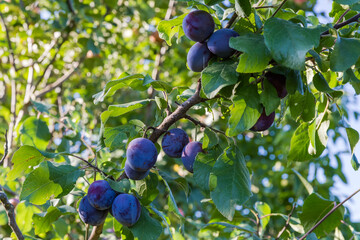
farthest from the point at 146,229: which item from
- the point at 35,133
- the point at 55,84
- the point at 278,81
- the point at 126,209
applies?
the point at 55,84

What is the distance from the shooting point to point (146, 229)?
0.86 metres

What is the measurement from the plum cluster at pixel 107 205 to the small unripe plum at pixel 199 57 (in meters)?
0.30

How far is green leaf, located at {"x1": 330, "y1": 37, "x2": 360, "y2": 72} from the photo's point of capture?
66 cm

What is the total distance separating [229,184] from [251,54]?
24 cm

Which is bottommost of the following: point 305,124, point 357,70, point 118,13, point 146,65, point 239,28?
point 146,65

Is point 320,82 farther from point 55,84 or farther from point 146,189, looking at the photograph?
point 55,84

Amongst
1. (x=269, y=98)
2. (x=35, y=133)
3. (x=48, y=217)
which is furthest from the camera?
(x=35, y=133)

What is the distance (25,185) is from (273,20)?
1.95 feet

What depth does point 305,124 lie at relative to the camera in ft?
3.28

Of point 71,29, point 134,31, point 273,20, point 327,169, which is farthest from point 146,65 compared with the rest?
point 273,20

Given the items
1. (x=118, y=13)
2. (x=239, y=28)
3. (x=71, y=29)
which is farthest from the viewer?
(x=118, y=13)

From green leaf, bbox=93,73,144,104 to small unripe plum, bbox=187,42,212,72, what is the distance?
140mm

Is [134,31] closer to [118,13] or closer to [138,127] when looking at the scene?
[118,13]

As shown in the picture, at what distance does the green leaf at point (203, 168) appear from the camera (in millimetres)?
784
